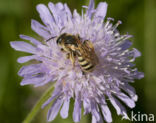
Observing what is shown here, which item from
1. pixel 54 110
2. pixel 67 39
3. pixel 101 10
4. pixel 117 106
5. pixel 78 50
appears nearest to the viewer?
pixel 78 50

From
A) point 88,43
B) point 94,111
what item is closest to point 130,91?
point 94,111

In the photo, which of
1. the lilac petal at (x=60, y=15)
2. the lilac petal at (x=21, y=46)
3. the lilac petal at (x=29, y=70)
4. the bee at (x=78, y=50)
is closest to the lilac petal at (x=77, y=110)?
the bee at (x=78, y=50)

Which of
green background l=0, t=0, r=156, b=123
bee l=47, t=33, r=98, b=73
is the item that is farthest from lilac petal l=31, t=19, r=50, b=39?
green background l=0, t=0, r=156, b=123

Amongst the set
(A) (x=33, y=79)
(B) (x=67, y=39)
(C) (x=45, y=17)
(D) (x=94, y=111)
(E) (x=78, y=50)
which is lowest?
(D) (x=94, y=111)

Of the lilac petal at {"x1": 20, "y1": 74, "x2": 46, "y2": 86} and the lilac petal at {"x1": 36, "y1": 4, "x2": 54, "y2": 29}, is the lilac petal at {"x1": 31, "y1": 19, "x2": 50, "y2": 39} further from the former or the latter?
the lilac petal at {"x1": 20, "y1": 74, "x2": 46, "y2": 86}

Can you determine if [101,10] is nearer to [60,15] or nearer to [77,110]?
[60,15]

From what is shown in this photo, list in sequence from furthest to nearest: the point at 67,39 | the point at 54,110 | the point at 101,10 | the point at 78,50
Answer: the point at 101,10 < the point at 54,110 < the point at 67,39 < the point at 78,50
